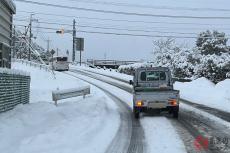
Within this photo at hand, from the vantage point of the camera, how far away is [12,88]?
1844cm

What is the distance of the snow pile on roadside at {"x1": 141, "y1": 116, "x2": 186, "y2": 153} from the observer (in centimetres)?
1220

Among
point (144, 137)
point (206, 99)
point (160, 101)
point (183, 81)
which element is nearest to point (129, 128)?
point (144, 137)

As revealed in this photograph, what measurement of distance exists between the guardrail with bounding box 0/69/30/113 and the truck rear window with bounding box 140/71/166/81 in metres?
5.38

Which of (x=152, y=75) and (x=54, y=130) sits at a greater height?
(x=152, y=75)

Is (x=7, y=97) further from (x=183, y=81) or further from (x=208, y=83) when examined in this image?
(x=183, y=81)

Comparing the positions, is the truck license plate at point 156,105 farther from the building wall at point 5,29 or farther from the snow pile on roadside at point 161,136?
the building wall at point 5,29

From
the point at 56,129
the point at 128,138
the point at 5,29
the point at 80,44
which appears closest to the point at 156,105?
the point at 128,138

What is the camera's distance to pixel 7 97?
56.9 ft

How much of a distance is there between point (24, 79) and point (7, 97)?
4530mm

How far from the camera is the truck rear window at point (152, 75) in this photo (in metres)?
23.1

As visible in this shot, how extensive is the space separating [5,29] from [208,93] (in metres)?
17.0

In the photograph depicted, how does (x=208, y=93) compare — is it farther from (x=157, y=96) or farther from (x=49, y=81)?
(x=49, y=81)

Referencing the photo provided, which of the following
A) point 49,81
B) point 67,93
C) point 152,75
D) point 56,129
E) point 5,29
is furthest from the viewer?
point 49,81

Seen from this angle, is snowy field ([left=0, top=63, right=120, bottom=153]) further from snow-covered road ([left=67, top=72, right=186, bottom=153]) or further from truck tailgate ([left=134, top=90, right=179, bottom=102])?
truck tailgate ([left=134, top=90, right=179, bottom=102])
